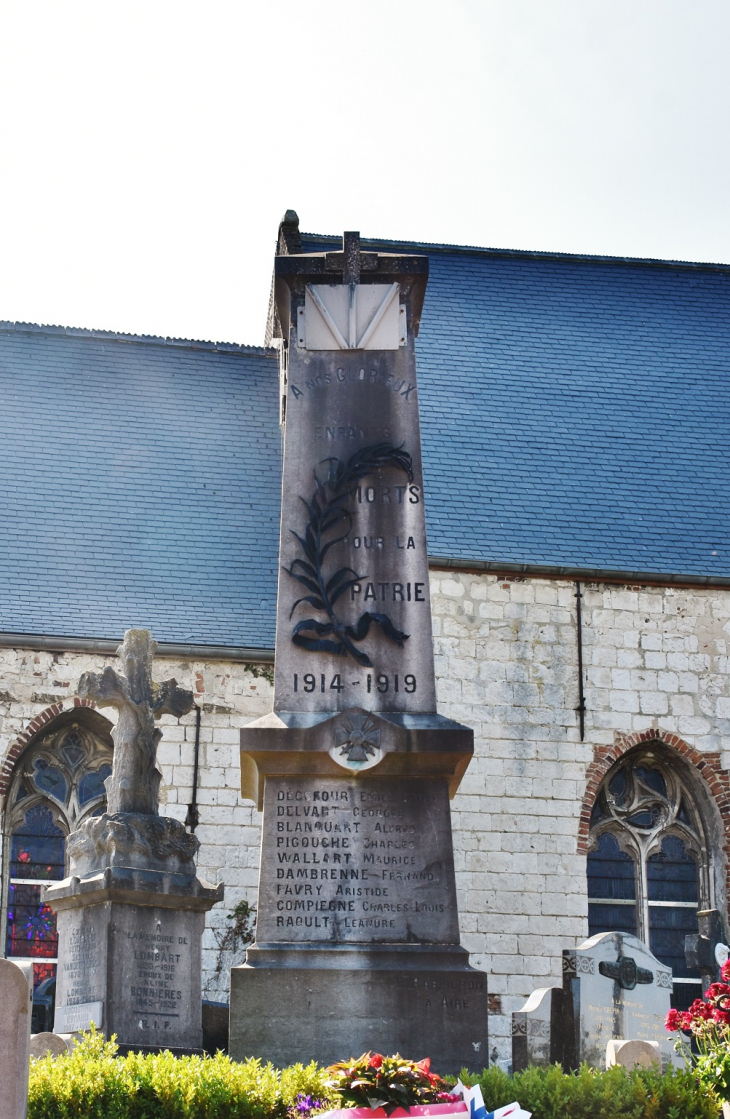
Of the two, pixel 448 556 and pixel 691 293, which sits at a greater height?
pixel 691 293

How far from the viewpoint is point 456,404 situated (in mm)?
17000

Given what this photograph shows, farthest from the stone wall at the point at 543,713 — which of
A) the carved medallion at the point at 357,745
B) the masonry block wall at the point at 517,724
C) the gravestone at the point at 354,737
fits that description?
the carved medallion at the point at 357,745

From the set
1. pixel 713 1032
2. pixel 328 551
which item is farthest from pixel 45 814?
pixel 713 1032

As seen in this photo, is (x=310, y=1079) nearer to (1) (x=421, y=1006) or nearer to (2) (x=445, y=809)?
(1) (x=421, y=1006)

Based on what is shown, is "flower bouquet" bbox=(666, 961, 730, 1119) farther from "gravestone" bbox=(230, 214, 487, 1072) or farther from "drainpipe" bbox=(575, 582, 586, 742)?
"drainpipe" bbox=(575, 582, 586, 742)

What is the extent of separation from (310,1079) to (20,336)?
1446cm

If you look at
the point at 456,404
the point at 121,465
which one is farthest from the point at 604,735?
the point at 121,465

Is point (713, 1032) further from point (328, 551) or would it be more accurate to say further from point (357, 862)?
point (328, 551)

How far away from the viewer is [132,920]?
29.3 ft

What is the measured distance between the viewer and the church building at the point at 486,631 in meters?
Result: 13.7

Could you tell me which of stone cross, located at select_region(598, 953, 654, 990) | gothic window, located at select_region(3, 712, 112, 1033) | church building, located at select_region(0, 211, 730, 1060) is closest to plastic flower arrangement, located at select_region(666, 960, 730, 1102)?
stone cross, located at select_region(598, 953, 654, 990)

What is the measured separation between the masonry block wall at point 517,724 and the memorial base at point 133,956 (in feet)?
13.0

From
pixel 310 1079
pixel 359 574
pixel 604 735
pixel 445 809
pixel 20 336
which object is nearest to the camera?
pixel 310 1079

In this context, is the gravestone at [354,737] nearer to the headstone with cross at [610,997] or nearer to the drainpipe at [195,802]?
the headstone with cross at [610,997]
